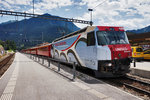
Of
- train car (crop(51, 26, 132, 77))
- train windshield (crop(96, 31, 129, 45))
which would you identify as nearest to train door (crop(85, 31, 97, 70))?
train car (crop(51, 26, 132, 77))

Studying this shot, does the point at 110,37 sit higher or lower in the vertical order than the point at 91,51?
higher

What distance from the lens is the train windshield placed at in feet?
23.5

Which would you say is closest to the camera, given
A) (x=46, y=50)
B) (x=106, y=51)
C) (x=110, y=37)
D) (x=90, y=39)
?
(x=106, y=51)

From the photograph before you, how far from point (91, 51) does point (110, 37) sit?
1.45 m

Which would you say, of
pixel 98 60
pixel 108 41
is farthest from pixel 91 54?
pixel 108 41

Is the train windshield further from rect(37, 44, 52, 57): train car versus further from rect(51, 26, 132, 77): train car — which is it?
rect(37, 44, 52, 57): train car

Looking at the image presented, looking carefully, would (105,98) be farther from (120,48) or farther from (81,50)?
(81,50)

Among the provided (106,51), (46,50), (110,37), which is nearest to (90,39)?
(110,37)

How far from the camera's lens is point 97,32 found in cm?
734

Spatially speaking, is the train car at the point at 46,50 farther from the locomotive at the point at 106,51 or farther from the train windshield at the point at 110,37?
the train windshield at the point at 110,37

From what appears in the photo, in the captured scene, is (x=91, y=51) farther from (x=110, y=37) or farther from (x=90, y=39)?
(x=110, y=37)

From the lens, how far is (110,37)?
7418 millimetres

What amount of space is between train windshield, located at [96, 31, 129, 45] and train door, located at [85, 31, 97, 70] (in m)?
0.39

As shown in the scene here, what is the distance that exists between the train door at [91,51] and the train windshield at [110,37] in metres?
0.39
